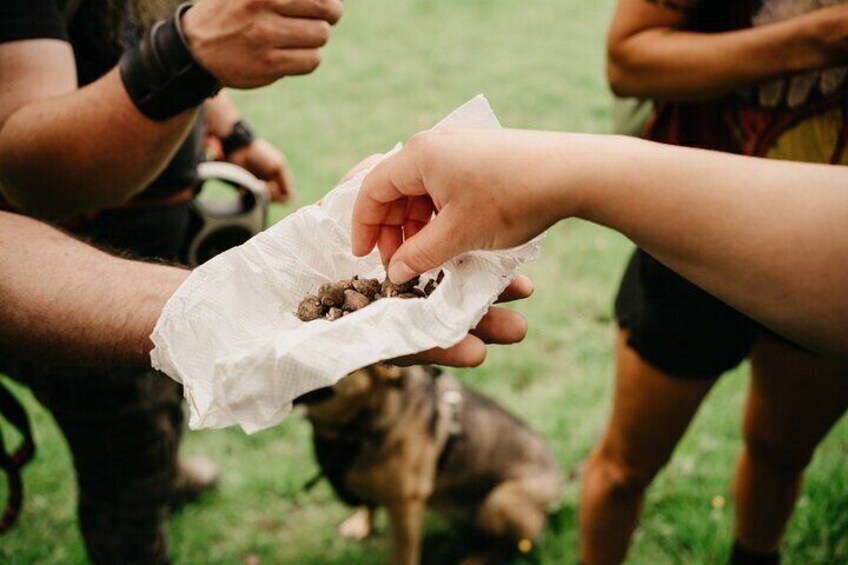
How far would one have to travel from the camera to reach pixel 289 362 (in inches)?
46.3

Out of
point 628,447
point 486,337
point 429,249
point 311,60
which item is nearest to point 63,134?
point 311,60

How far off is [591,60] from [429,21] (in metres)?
2.30

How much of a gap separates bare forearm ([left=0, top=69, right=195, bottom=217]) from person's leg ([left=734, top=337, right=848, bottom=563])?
174cm

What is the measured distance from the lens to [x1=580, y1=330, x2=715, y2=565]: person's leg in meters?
2.01

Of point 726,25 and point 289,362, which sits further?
point 726,25

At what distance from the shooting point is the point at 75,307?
138cm

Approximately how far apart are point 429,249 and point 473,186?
0.48 feet

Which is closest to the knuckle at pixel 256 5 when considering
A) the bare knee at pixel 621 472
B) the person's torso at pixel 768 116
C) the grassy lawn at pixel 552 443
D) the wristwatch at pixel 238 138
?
the person's torso at pixel 768 116

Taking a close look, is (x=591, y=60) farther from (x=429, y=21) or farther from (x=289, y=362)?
(x=289, y=362)

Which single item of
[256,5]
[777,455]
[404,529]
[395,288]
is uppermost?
[256,5]

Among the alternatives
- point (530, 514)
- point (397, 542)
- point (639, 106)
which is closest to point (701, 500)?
point (530, 514)

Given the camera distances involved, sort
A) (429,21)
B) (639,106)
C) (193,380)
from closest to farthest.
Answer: (193,380), (639,106), (429,21)

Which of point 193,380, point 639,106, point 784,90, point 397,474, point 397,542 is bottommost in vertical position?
point 397,542

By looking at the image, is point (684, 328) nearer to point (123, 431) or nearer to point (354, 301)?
point (354, 301)
